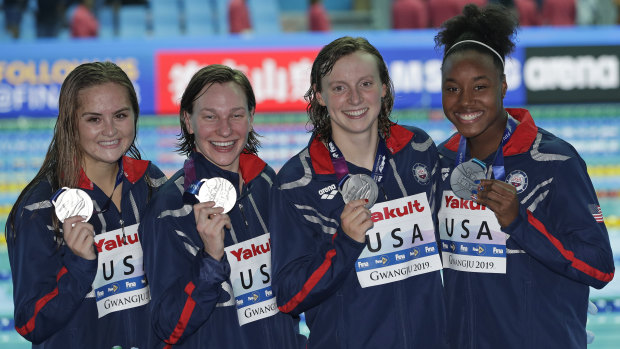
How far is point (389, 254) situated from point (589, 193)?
26.7 inches

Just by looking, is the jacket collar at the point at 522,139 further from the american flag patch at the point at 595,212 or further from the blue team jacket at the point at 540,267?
the american flag patch at the point at 595,212

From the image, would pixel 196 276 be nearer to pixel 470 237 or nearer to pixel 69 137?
pixel 69 137

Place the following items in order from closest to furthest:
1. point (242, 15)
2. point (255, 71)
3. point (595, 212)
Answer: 1. point (595, 212)
2. point (255, 71)
3. point (242, 15)

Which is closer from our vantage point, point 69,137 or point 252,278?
point 252,278

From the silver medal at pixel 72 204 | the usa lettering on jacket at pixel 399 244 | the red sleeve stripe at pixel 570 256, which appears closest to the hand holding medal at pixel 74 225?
the silver medal at pixel 72 204

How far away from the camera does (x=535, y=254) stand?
2.39m

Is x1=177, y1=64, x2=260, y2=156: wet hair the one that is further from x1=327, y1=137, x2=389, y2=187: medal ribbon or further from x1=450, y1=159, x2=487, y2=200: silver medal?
x1=450, y1=159, x2=487, y2=200: silver medal

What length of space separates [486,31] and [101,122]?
55.9 inches

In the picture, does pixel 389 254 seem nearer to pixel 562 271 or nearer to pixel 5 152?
pixel 562 271

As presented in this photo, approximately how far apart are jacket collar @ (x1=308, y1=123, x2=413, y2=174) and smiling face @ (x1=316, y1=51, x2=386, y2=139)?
4.4 inches

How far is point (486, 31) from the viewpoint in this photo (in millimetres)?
2672

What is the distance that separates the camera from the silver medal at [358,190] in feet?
7.95

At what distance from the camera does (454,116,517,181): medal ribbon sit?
2512mm

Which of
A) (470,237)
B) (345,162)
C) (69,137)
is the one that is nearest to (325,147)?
(345,162)
